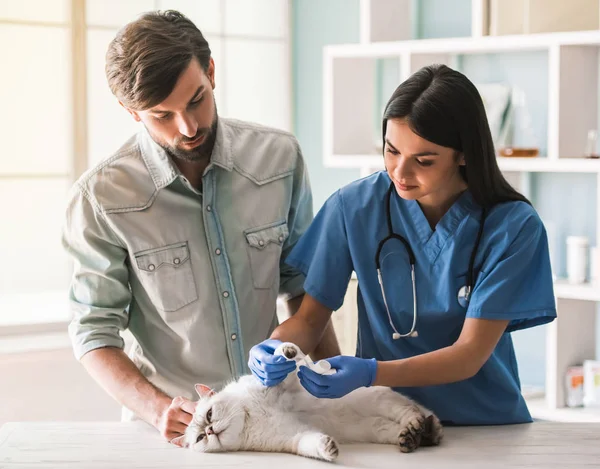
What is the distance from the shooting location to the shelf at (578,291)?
10.0 ft

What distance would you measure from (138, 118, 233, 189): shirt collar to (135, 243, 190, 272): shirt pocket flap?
0.49ft

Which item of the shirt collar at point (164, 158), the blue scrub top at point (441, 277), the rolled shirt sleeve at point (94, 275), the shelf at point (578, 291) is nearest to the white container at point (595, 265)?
the shelf at point (578, 291)

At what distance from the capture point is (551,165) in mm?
3088

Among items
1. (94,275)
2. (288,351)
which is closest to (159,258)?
(94,275)

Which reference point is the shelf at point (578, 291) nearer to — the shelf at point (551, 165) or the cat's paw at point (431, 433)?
the shelf at point (551, 165)

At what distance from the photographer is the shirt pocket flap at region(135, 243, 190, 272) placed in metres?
2.07

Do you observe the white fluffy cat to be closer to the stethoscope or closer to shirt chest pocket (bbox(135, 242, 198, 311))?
the stethoscope

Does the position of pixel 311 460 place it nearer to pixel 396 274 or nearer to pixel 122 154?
pixel 396 274

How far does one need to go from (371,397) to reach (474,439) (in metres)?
0.22

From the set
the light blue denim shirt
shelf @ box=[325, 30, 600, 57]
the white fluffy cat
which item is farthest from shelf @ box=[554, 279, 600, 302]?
the white fluffy cat

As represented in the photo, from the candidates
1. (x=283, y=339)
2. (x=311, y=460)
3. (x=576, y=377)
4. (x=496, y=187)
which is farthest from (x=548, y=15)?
(x=311, y=460)

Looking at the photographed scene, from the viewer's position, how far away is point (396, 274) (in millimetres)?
1886

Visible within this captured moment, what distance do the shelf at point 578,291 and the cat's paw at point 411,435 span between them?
1.56m

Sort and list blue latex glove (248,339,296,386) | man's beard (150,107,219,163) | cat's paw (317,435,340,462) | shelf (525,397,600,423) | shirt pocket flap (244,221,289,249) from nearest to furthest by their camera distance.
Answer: cat's paw (317,435,340,462)
blue latex glove (248,339,296,386)
man's beard (150,107,219,163)
shirt pocket flap (244,221,289,249)
shelf (525,397,600,423)
